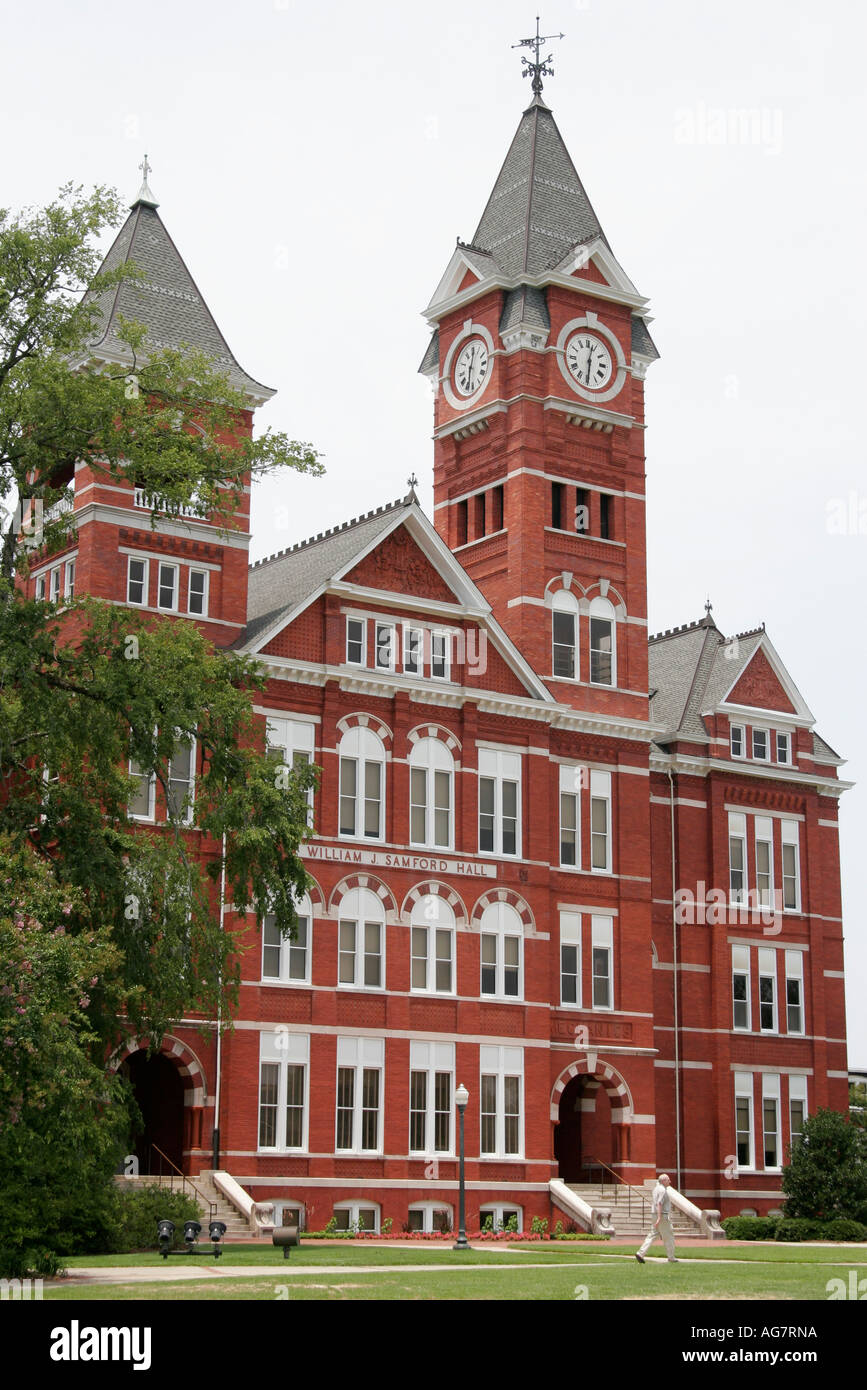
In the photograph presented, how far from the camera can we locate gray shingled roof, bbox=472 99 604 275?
58.1 metres

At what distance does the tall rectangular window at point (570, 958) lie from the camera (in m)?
53.7

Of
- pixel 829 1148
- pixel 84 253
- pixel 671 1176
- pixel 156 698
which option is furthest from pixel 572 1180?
pixel 84 253

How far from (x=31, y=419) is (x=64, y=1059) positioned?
12.0 meters

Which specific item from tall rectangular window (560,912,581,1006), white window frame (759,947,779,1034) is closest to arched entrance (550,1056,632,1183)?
tall rectangular window (560,912,581,1006)

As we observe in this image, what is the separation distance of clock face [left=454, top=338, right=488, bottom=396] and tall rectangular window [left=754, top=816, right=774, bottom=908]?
17468 mm

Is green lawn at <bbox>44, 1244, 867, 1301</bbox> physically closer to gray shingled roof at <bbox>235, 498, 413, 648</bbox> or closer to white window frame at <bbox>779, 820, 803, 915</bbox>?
gray shingled roof at <bbox>235, 498, 413, 648</bbox>

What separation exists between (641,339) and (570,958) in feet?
66.3

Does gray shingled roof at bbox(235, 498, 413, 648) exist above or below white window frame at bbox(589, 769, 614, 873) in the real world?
above

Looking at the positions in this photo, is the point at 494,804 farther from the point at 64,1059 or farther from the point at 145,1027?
the point at 64,1059

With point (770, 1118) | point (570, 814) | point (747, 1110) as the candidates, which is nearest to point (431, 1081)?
point (570, 814)

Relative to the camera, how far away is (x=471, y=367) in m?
Answer: 58.5

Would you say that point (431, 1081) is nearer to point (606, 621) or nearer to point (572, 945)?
point (572, 945)

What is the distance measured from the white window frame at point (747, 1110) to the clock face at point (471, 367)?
78.2 feet

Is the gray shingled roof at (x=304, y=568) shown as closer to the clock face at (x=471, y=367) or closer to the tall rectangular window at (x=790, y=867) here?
the clock face at (x=471, y=367)
